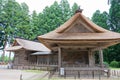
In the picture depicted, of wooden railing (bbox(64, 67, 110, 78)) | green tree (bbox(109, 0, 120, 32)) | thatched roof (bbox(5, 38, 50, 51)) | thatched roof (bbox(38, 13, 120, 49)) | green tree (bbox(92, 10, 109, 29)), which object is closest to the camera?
wooden railing (bbox(64, 67, 110, 78))

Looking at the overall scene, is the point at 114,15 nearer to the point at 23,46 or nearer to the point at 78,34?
the point at 23,46

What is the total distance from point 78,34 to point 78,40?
1.22 meters

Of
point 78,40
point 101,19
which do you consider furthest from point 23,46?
point 78,40

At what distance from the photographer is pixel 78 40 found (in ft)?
58.7

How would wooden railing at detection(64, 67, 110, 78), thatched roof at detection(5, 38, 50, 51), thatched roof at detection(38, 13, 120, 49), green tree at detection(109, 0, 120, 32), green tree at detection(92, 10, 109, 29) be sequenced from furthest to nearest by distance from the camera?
1. green tree at detection(92, 10, 109, 29)
2. green tree at detection(109, 0, 120, 32)
3. thatched roof at detection(5, 38, 50, 51)
4. thatched roof at detection(38, 13, 120, 49)
5. wooden railing at detection(64, 67, 110, 78)

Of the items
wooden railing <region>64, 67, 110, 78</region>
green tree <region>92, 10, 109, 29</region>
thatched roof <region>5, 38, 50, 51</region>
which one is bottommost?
wooden railing <region>64, 67, 110, 78</region>

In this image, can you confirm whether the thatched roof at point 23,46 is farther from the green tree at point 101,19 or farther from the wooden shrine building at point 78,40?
the wooden shrine building at point 78,40

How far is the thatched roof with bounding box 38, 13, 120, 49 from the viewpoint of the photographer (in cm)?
1788

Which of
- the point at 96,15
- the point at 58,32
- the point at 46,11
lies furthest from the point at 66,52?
the point at 46,11

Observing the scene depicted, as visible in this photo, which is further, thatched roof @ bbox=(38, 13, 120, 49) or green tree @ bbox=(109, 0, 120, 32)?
green tree @ bbox=(109, 0, 120, 32)

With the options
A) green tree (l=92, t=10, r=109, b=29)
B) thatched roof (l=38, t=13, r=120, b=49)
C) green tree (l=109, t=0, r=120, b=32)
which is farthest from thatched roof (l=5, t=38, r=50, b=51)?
thatched roof (l=38, t=13, r=120, b=49)

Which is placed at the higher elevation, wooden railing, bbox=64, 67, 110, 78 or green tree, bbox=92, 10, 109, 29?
green tree, bbox=92, 10, 109, 29

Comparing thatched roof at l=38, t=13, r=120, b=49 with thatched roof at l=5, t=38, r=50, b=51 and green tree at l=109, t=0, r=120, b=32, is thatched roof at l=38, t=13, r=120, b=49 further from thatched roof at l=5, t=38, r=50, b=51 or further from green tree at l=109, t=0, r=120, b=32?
green tree at l=109, t=0, r=120, b=32

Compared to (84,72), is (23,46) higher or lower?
higher
